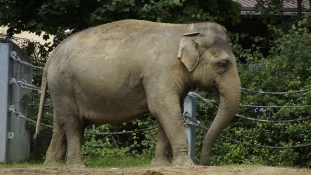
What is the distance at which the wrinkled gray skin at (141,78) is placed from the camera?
36.4 ft

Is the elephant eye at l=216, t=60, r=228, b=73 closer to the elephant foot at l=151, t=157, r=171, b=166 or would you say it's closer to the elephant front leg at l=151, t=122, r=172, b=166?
the elephant front leg at l=151, t=122, r=172, b=166

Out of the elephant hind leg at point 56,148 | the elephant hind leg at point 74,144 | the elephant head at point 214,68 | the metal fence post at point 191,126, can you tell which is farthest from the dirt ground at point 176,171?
the metal fence post at point 191,126

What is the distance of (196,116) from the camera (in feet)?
47.2

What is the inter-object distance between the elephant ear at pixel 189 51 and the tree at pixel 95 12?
3.34 m

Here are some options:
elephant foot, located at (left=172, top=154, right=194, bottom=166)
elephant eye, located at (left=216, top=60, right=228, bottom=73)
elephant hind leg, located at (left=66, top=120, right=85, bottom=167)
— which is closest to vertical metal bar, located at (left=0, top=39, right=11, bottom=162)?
elephant hind leg, located at (left=66, top=120, right=85, bottom=167)

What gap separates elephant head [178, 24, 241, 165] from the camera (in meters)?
11.1

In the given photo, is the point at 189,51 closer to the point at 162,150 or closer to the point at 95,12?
the point at 162,150

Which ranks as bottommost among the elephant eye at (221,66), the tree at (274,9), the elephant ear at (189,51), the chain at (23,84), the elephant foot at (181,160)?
the elephant foot at (181,160)

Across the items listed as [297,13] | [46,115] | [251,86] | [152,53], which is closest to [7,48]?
[46,115]

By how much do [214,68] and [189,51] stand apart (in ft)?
1.40

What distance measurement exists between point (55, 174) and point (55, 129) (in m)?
2.85

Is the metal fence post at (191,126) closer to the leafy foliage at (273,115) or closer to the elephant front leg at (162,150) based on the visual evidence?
the leafy foliage at (273,115)

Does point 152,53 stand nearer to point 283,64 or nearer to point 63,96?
point 63,96

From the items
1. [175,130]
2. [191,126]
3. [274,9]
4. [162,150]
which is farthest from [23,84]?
[274,9]
